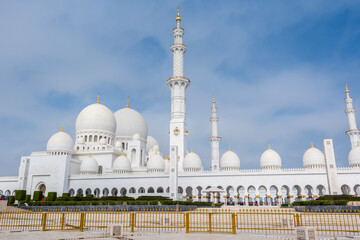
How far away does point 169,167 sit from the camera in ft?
120

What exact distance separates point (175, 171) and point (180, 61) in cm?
1655

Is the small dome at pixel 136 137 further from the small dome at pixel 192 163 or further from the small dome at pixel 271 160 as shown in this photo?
the small dome at pixel 271 160

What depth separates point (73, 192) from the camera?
127ft

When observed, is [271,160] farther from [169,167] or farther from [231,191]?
[169,167]

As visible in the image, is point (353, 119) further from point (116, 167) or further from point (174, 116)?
point (116, 167)

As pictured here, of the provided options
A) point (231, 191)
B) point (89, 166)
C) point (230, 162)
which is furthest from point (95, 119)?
point (231, 191)

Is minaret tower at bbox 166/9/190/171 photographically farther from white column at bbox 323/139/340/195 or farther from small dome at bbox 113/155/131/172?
white column at bbox 323/139/340/195

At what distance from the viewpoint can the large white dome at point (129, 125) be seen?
4722 cm

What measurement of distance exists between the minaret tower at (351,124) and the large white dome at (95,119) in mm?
33304

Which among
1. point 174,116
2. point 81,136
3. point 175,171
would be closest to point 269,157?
point 175,171

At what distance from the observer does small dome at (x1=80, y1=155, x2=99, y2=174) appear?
3838 cm

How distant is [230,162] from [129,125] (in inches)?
775

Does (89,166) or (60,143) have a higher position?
(60,143)

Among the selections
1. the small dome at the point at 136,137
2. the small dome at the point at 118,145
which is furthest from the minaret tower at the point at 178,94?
the small dome at the point at 118,145
